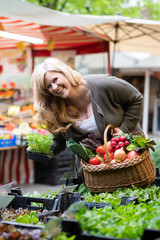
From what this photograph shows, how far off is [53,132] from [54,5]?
10.9 meters

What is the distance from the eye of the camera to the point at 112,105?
3086 millimetres

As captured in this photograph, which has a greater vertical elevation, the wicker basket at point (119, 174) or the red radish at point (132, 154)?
the red radish at point (132, 154)

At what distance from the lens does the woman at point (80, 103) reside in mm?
2902

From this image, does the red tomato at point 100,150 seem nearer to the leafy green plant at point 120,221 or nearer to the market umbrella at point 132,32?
the leafy green plant at point 120,221

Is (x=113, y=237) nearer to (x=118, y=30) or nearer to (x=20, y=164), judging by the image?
(x=20, y=164)

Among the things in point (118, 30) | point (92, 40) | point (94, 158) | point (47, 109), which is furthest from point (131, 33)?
point (94, 158)

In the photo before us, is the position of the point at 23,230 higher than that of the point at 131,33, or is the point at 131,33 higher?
the point at 131,33

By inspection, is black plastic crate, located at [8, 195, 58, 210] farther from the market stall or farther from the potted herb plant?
the market stall

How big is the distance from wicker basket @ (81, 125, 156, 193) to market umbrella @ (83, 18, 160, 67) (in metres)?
4.33

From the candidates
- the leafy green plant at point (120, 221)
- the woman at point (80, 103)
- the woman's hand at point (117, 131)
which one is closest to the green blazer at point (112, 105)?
the woman at point (80, 103)

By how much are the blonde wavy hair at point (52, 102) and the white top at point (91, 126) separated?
87 millimetres

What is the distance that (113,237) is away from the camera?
1.53 metres

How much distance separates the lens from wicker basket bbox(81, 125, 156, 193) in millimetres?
2494

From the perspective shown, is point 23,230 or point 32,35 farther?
point 32,35
